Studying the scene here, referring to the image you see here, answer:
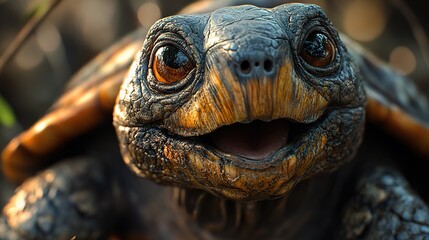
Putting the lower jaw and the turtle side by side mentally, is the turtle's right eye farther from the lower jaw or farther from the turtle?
the lower jaw

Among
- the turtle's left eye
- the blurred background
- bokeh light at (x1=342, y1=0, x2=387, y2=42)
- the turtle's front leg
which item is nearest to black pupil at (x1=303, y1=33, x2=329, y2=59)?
the turtle's left eye

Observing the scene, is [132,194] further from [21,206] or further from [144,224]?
[21,206]

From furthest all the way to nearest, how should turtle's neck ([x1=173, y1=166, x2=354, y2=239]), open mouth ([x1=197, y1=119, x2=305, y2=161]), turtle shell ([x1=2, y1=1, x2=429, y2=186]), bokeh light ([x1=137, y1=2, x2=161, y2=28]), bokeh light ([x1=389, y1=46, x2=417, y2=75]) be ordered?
bokeh light ([x1=389, y1=46, x2=417, y2=75])
bokeh light ([x1=137, y1=2, x2=161, y2=28])
turtle shell ([x1=2, y1=1, x2=429, y2=186])
turtle's neck ([x1=173, y1=166, x2=354, y2=239])
open mouth ([x1=197, y1=119, x2=305, y2=161])

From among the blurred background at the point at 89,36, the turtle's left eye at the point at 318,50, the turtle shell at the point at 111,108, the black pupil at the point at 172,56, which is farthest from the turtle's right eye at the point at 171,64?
the blurred background at the point at 89,36

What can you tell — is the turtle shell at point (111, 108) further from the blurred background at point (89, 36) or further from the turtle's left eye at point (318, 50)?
the blurred background at point (89, 36)

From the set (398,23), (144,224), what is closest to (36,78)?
(398,23)

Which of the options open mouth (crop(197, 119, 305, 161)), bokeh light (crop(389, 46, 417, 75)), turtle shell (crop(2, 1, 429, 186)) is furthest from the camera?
bokeh light (crop(389, 46, 417, 75))
